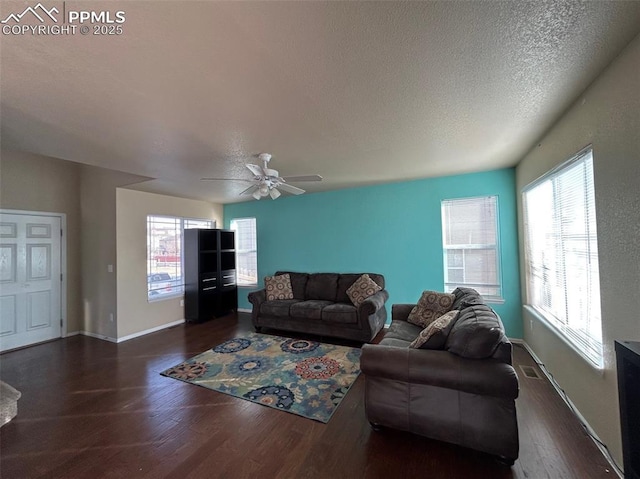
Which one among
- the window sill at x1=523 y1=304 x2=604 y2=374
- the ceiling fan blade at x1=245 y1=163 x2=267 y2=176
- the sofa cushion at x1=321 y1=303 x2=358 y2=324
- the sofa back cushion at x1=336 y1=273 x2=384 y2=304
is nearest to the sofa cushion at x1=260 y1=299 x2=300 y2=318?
the sofa cushion at x1=321 y1=303 x2=358 y2=324

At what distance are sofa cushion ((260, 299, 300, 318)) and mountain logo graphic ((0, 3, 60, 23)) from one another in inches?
152

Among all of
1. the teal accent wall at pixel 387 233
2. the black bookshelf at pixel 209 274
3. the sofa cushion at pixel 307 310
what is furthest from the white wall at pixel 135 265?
the sofa cushion at pixel 307 310

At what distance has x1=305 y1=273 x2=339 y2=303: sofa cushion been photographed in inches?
182

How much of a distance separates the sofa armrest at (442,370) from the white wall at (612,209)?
0.70 metres

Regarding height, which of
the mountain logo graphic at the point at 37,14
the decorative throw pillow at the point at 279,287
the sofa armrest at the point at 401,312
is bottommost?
the sofa armrest at the point at 401,312

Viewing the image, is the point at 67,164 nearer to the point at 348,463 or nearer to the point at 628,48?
the point at 348,463

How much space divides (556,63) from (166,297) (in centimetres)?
604

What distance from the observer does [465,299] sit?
2.75 meters

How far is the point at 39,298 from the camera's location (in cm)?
421

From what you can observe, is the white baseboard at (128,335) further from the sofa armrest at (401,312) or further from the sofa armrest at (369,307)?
the sofa armrest at (401,312)

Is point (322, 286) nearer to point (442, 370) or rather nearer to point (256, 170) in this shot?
point (256, 170)

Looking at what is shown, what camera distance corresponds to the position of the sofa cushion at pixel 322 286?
463cm

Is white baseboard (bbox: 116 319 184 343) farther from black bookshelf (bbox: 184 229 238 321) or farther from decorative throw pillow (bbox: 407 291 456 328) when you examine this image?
decorative throw pillow (bbox: 407 291 456 328)

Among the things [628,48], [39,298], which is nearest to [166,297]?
[39,298]
